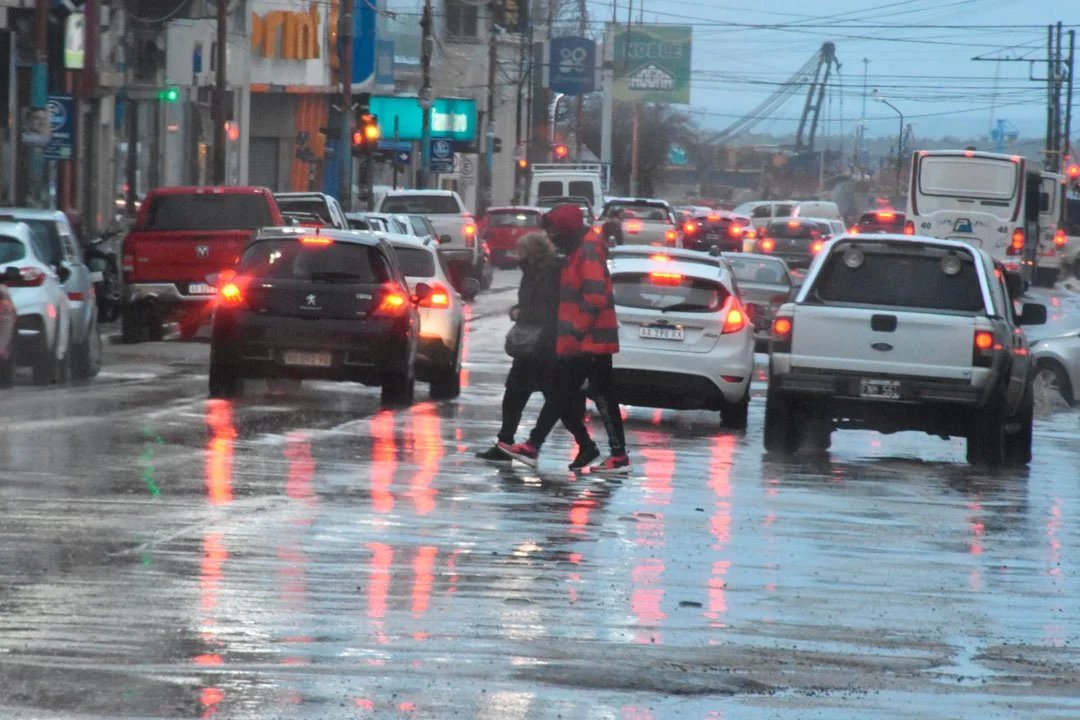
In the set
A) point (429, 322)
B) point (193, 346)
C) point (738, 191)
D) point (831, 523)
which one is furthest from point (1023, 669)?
point (738, 191)

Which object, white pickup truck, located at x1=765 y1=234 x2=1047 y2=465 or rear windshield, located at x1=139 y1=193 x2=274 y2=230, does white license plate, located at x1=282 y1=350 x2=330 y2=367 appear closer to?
white pickup truck, located at x1=765 y1=234 x2=1047 y2=465

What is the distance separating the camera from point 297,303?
18875mm

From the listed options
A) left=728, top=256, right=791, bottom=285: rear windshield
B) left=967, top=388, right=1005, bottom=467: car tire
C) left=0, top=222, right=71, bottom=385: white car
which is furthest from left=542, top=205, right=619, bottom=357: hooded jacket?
left=728, top=256, right=791, bottom=285: rear windshield

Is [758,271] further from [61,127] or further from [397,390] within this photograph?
[397,390]

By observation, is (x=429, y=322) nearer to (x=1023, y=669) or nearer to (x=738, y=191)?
(x=1023, y=669)

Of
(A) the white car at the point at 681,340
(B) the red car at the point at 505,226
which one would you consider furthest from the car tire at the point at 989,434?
(B) the red car at the point at 505,226

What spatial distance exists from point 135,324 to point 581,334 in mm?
14636

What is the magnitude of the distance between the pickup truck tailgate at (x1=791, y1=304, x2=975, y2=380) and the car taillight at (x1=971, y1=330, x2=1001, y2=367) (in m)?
0.04

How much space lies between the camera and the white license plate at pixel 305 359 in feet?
61.6

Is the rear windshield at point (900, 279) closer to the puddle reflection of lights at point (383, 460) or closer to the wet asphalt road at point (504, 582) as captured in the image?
the wet asphalt road at point (504, 582)

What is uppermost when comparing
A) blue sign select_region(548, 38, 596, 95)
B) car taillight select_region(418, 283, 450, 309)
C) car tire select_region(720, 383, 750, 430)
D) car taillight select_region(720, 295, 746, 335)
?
blue sign select_region(548, 38, 596, 95)

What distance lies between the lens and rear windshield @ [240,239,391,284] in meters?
19.1

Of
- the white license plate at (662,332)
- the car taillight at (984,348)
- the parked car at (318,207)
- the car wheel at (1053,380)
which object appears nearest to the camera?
the car taillight at (984,348)

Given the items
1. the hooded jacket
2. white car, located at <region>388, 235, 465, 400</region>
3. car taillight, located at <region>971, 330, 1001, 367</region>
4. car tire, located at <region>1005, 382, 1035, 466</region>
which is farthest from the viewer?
white car, located at <region>388, 235, 465, 400</region>
